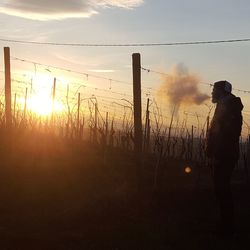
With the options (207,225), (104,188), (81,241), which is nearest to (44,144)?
(104,188)

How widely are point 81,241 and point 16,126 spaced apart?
6.52m

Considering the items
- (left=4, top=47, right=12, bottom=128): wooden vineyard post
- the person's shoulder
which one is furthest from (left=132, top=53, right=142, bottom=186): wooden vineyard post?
(left=4, top=47, right=12, bottom=128): wooden vineyard post

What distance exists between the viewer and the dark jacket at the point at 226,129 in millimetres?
6699

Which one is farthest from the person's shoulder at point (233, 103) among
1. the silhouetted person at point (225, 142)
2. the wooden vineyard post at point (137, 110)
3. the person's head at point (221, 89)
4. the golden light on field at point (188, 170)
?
the golden light on field at point (188, 170)

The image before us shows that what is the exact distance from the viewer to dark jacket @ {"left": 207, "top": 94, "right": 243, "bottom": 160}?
6699 millimetres

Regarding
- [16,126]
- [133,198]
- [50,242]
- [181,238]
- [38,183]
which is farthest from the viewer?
[16,126]

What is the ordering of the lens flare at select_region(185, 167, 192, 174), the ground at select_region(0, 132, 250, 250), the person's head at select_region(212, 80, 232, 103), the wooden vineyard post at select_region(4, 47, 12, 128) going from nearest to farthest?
the ground at select_region(0, 132, 250, 250)
the person's head at select_region(212, 80, 232, 103)
the wooden vineyard post at select_region(4, 47, 12, 128)
the lens flare at select_region(185, 167, 192, 174)

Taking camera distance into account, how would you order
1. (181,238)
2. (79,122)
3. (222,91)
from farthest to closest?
(79,122), (222,91), (181,238)

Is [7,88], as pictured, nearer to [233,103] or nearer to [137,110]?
[137,110]

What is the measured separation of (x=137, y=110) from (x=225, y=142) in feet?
7.23

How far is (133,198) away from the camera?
27.8 ft

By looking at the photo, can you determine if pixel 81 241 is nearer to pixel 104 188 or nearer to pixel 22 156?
pixel 104 188

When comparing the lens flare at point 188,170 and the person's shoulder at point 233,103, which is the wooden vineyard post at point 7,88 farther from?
the lens flare at point 188,170

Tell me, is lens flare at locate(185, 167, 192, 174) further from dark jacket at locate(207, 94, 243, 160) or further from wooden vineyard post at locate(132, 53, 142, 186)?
dark jacket at locate(207, 94, 243, 160)
